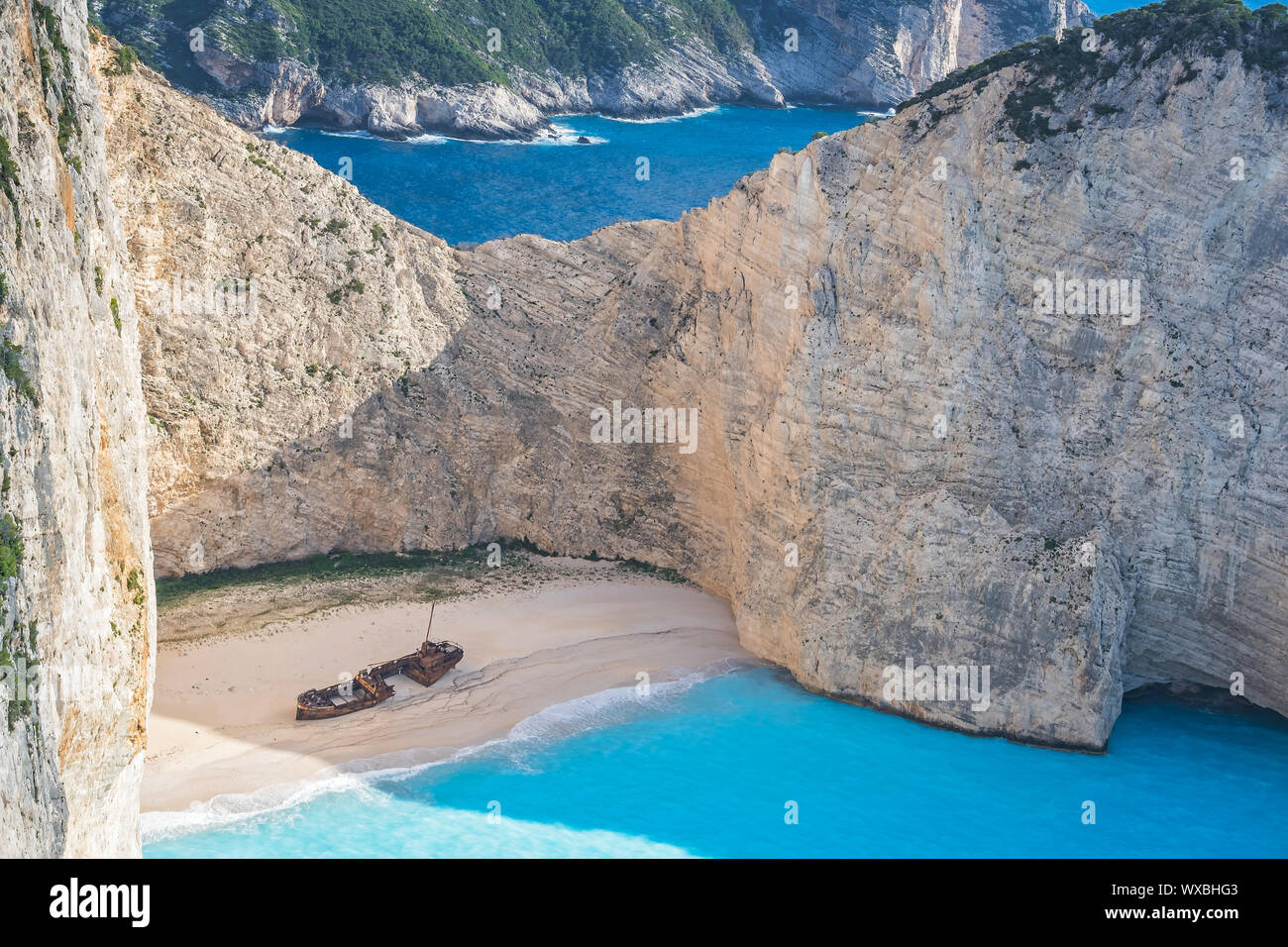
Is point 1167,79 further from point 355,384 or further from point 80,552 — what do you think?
point 80,552

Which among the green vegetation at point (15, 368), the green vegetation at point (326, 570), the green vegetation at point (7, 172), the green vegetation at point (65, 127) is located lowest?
the green vegetation at point (326, 570)

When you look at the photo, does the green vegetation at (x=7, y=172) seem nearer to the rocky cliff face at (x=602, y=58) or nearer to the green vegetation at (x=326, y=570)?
the green vegetation at (x=326, y=570)

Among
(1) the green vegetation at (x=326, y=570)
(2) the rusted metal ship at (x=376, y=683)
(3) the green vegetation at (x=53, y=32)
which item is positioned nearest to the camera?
(3) the green vegetation at (x=53, y=32)

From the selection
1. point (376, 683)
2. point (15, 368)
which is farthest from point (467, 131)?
point (15, 368)

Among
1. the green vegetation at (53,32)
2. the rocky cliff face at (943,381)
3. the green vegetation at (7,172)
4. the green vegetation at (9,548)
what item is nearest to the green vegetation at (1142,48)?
the rocky cliff face at (943,381)

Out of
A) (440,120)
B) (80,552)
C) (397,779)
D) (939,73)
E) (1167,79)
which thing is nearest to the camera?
(80,552)

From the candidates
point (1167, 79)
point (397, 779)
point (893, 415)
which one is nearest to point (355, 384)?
point (397, 779)

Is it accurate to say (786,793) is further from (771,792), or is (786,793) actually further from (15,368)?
(15,368)
